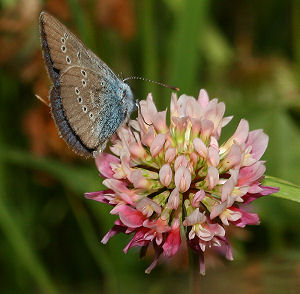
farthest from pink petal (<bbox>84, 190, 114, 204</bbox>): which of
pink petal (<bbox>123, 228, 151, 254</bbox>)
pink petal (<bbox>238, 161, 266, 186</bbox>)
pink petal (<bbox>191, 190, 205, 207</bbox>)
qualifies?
pink petal (<bbox>238, 161, 266, 186</bbox>)

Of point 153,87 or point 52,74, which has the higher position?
point 153,87

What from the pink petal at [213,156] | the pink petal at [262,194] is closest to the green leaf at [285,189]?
the pink petal at [262,194]

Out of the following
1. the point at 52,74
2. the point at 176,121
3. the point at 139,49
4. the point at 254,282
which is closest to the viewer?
the point at 176,121

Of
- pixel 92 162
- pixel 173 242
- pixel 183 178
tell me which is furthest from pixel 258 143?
pixel 92 162

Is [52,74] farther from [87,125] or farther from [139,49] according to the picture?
[139,49]

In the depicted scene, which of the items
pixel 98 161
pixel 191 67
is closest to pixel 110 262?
pixel 191 67

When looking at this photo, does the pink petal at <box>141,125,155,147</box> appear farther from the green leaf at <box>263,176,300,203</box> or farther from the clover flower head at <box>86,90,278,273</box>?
the green leaf at <box>263,176,300,203</box>
